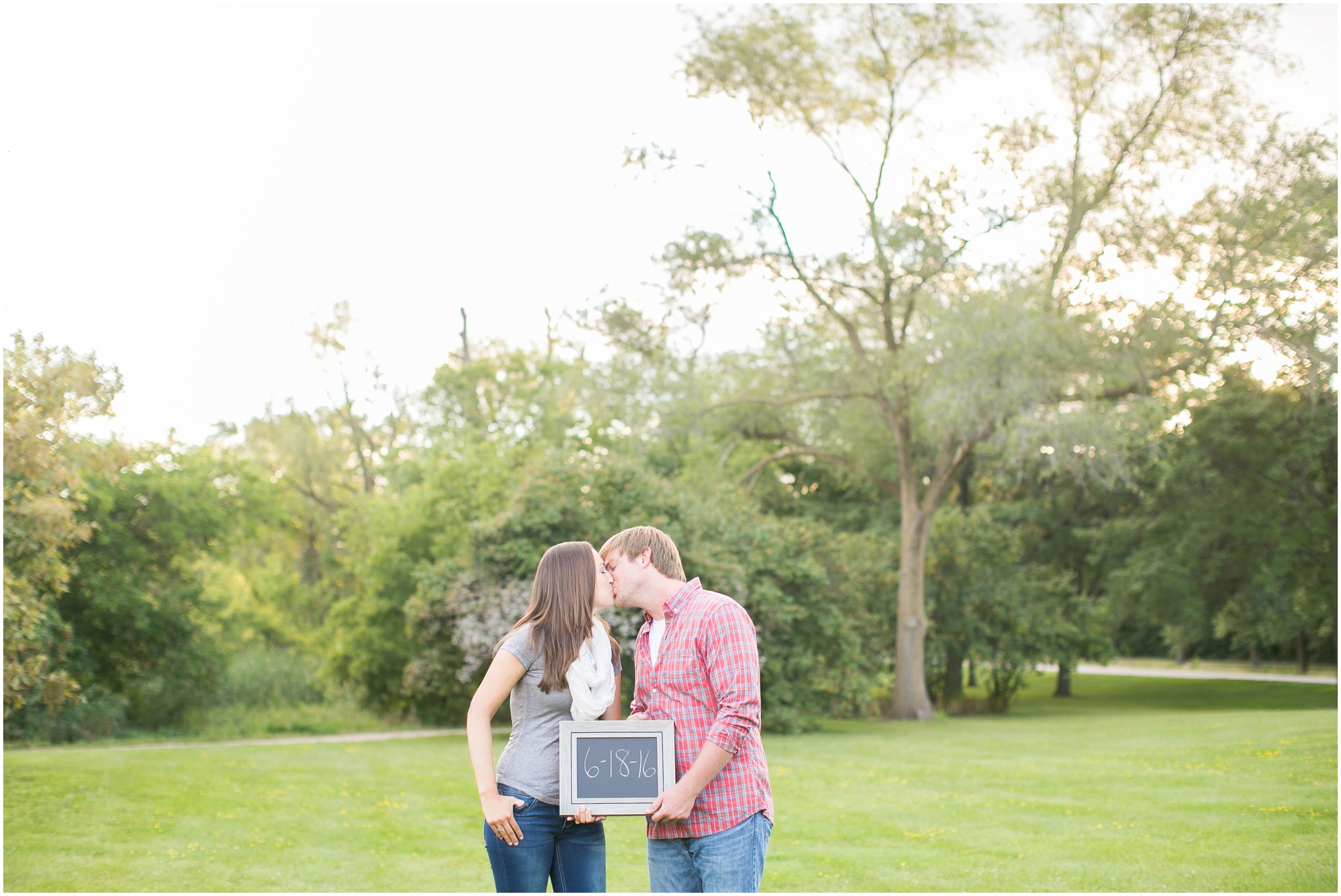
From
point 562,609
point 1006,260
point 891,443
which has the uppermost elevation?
point 1006,260

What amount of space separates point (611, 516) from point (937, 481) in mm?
8117

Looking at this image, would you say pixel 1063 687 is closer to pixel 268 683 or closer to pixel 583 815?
pixel 268 683

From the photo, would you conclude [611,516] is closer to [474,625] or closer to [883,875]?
[474,625]

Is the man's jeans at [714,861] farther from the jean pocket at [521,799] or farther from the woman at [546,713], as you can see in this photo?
the jean pocket at [521,799]

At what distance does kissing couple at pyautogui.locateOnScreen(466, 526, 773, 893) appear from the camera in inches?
129

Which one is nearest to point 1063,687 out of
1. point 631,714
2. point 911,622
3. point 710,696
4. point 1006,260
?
point 911,622

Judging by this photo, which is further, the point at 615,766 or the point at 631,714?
the point at 631,714

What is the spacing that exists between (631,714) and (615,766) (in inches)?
13.2

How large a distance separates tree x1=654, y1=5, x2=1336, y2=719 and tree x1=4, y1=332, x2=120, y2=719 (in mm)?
13614

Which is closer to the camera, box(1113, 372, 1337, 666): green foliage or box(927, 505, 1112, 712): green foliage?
box(1113, 372, 1337, 666): green foliage

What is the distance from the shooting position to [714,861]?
3.28 meters

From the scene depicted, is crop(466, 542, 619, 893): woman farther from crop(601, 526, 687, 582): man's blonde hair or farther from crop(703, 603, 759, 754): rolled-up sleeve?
crop(703, 603, 759, 754): rolled-up sleeve

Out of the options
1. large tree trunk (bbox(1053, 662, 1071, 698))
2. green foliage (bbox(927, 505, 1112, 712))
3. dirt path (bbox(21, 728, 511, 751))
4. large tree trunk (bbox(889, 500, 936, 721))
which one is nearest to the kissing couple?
dirt path (bbox(21, 728, 511, 751))

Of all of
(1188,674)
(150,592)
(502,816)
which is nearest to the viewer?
(502,816)
